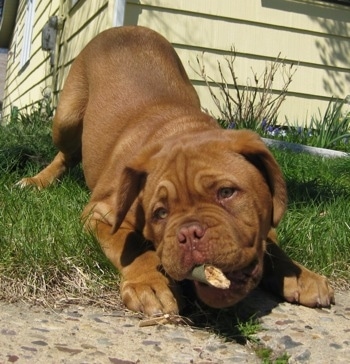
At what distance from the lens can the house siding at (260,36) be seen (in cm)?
761

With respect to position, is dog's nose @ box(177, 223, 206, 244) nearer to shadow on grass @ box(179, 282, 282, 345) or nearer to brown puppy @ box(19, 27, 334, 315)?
brown puppy @ box(19, 27, 334, 315)

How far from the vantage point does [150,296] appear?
8.87 ft

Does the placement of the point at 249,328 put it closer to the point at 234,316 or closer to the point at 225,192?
the point at 234,316

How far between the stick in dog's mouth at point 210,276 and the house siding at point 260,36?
514 cm

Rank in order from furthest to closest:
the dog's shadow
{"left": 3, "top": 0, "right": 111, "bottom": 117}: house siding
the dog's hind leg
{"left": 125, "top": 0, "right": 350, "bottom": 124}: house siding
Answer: {"left": 3, "top": 0, "right": 111, "bottom": 117}: house siding < {"left": 125, "top": 0, "right": 350, "bottom": 124}: house siding < the dog's hind leg < the dog's shadow

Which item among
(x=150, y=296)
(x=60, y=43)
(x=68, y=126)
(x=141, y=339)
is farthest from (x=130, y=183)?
(x=60, y=43)

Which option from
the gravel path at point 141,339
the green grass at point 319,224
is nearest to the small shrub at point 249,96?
the green grass at point 319,224

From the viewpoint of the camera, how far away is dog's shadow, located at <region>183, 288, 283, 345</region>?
2619 mm

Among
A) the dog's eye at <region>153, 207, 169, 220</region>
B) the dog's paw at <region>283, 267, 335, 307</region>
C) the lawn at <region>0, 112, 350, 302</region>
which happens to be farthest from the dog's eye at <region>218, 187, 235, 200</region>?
the lawn at <region>0, 112, 350, 302</region>

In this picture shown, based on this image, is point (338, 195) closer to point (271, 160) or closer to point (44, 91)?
point (271, 160)

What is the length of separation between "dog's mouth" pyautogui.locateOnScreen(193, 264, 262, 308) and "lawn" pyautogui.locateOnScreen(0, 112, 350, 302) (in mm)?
462

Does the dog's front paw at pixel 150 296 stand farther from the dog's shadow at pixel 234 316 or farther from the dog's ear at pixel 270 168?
the dog's ear at pixel 270 168

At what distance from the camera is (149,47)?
4812mm

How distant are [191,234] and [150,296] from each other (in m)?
0.36
